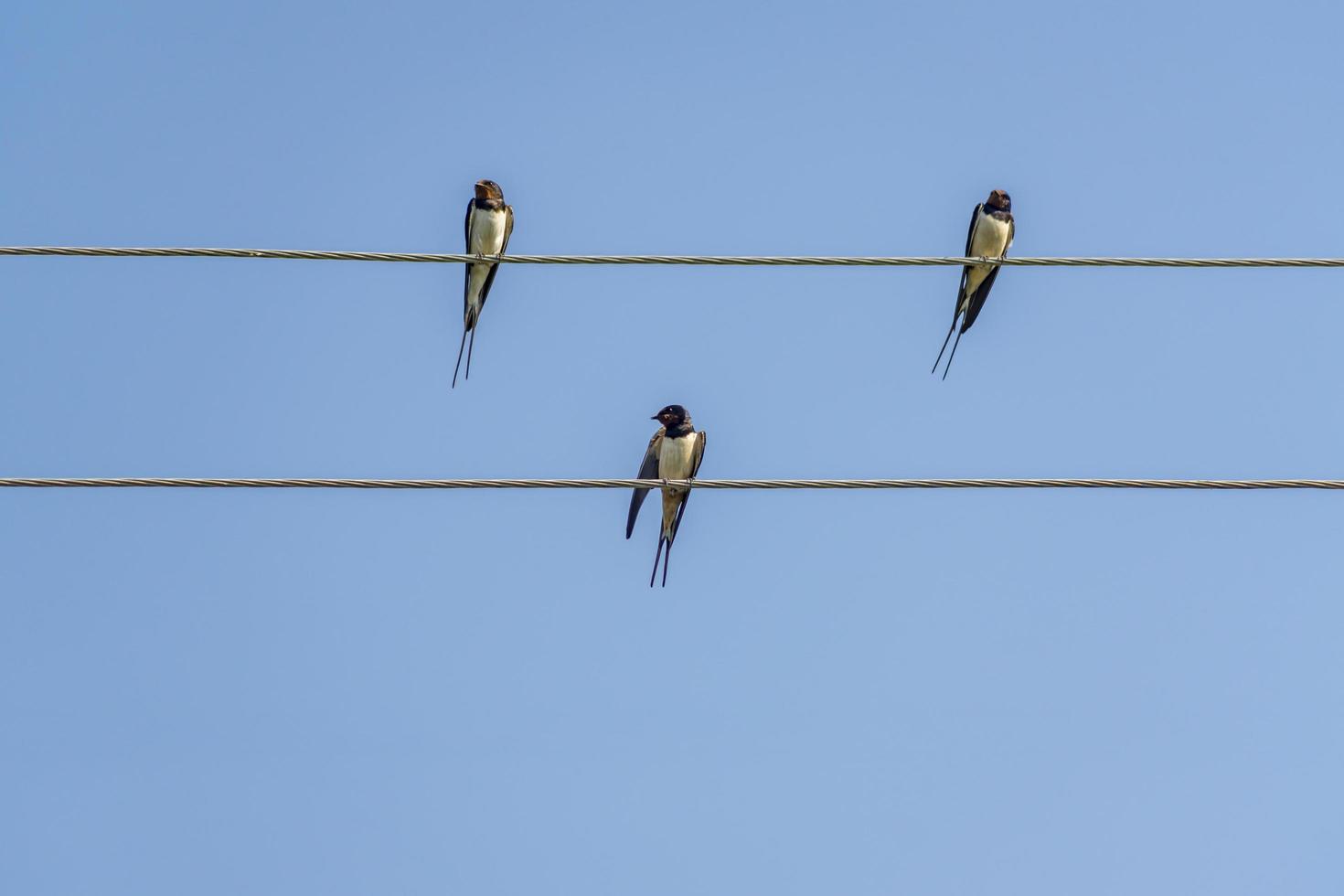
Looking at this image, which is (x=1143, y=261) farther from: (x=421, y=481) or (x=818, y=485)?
(x=421, y=481)

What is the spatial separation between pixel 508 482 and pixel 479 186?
469 cm

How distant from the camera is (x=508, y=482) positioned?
639 cm

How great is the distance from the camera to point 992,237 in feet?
35.6

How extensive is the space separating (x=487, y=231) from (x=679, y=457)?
156 centimetres

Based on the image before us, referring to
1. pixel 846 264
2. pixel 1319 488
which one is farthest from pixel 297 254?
pixel 1319 488

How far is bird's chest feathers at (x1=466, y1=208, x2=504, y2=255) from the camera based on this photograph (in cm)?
1077

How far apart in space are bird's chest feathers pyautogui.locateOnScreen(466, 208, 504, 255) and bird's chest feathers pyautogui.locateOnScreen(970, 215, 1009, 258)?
7.94ft

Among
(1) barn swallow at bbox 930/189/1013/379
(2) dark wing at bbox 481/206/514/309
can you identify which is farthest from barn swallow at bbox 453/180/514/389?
(1) barn swallow at bbox 930/189/1013/379

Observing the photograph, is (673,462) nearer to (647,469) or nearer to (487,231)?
(647,469)

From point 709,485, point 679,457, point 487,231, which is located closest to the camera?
point 709,485

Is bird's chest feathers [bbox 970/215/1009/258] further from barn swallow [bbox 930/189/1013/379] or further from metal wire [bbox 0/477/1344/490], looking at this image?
metal wire [bbox 0/477/1344/490]

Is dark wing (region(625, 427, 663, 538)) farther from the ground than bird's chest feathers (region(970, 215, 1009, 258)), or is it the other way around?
bird's chest feathers (region(970, 215, 1009, 258))

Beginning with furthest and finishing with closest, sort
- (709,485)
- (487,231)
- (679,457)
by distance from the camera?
(487,231)
(679,457)
(709,485)

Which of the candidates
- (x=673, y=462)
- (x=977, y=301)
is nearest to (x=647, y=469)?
(x=673, y=462)
